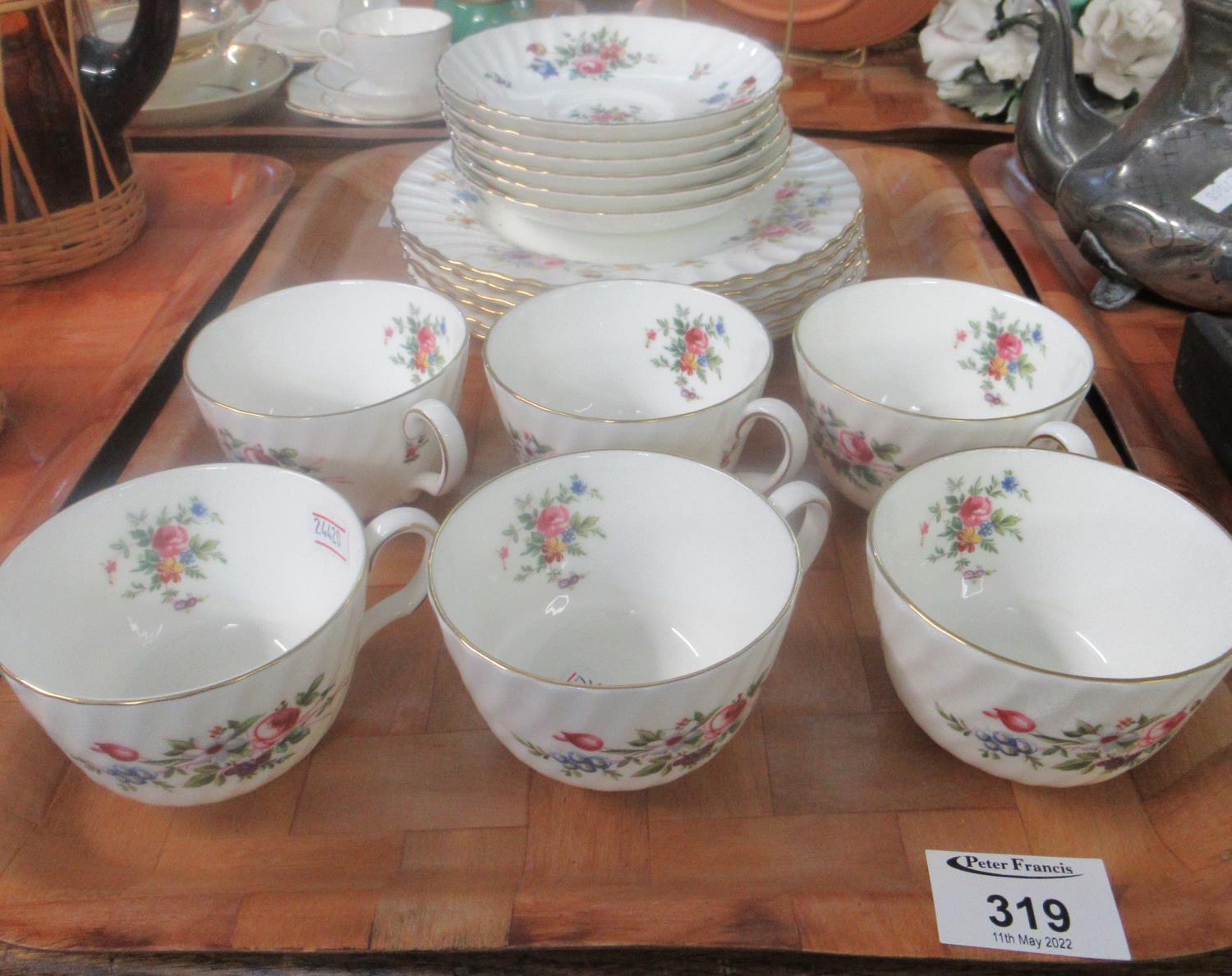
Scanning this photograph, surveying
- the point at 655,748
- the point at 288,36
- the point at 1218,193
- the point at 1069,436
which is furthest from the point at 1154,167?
the point at 288,36

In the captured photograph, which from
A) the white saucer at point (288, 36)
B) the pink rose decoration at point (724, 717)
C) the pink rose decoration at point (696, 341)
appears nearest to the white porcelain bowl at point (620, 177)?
the pink rose decoration at point (696, 341)

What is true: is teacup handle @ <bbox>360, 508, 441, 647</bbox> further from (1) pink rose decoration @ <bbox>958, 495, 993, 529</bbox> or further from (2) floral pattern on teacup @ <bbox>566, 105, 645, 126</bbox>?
(2) floral pattern on teacup @ <bbox>566, 105, 645, 126</bbox>

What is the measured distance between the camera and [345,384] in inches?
30.4

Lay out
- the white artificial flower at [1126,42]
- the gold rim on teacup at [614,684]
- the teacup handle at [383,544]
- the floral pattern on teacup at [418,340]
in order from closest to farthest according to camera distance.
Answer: the gold rim on teacup at [614,684] < the teacup handle at [383,544] < the floral pattern on teacup at [418,340] < the white artificial flower at [1126,42]

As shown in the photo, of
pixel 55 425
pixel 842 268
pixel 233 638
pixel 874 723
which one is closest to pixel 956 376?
pixel 842 268

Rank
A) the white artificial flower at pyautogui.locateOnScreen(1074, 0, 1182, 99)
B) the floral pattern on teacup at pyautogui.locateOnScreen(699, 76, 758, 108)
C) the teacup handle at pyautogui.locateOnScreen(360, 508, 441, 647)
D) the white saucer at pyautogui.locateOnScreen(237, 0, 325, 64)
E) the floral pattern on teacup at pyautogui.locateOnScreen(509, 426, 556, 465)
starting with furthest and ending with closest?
the white saucer at pyautogui.locateOnScreen(237, 0, 325, 64) → the white artificial flower at pyautogui.locateOnScreen(1074, 0, 1182, 99) → the floral pattern on teacup at pyautogui.locateOnScreen(699, 76, 758, 108) → the floral pattern on teacup at pyautogui.locateOnScreen(509, 426, 556, 465) → the teacup handle at pyautogui.locateOnScreen(360, 508, 441, 647)

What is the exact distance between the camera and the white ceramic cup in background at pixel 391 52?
112 centimetres

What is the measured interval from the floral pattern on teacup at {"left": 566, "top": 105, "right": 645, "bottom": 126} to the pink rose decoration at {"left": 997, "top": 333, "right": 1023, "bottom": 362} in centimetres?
36

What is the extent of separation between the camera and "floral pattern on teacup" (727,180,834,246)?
78 centimetres

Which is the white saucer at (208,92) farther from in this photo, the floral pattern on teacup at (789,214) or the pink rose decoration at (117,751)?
the pink rose decoration at (117,751)

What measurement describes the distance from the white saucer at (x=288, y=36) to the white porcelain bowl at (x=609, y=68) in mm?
497

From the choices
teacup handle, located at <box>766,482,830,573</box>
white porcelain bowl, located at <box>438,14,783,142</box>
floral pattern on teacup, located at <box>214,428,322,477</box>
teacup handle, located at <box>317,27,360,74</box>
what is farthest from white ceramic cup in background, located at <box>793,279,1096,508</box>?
teacup handle, located at <box>317,27,360,74</box>

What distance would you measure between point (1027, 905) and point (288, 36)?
54.3 inches

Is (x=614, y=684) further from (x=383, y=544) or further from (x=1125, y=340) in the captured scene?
(x=1125, y=340)
